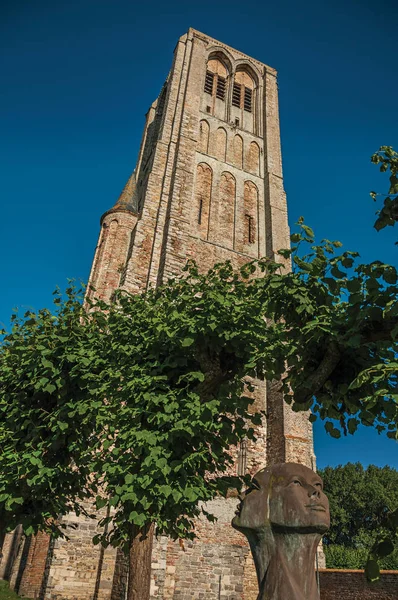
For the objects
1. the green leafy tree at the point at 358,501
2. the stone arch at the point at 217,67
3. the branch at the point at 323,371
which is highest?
the stone arch at the point at 217,67

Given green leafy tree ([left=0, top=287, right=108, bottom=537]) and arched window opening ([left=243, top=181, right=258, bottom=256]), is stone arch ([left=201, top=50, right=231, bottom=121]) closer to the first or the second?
arched window opening ([left=243, top=181, right=258, bottom=256])

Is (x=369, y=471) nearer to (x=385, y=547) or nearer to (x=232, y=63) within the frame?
(x=232, y=63)

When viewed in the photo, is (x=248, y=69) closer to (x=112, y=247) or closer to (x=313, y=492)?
(x=112, y=247)

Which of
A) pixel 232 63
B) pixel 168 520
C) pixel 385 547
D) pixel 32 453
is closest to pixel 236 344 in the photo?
pixel 168 520

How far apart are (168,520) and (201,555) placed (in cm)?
647

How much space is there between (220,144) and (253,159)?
203 centimetres

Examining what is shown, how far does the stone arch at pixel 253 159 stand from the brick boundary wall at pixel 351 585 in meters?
18.6

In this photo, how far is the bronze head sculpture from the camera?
3320 millimetres

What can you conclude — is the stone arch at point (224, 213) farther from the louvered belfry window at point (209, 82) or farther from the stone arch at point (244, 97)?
the louvered belfry window at point (209, 82)

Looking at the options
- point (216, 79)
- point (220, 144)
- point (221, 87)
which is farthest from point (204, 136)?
point (216, 79)

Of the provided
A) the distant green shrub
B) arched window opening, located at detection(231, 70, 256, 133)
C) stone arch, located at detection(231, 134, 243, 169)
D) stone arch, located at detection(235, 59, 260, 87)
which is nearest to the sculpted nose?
stone arch, located at detection(231, 134, 243, 169)

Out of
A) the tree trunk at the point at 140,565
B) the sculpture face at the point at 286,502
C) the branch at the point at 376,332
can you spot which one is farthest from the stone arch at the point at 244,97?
the sculpture face at the point at 286,502

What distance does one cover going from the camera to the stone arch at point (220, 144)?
23822 millimetres

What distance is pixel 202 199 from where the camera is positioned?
2164 cm
